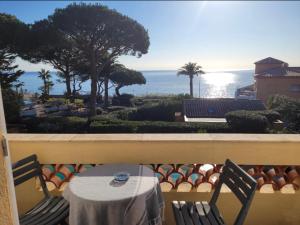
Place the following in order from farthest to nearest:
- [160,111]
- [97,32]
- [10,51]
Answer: [160,111] → [97,32] → [10,51]

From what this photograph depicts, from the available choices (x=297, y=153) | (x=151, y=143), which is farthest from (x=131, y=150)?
(x=297, y=153)

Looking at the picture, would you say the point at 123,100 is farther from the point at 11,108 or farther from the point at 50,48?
the point at 11,108

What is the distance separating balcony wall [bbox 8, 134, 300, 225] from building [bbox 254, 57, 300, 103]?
23321 mm

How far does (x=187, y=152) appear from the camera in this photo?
1.77 meters

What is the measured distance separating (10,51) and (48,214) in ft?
59.5

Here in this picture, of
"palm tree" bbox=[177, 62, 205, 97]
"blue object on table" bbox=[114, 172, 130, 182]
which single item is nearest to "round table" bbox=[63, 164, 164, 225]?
"blue object on table" bbox=[114, 172, 130, 182]

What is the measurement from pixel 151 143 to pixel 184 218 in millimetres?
502

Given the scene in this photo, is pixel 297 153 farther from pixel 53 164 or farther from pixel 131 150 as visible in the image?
pixel 53 164

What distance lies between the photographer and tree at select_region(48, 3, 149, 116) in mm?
16750

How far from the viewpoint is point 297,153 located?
175 centimetres

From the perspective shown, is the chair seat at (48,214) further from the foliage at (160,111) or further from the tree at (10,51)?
the foliage at (160,111)

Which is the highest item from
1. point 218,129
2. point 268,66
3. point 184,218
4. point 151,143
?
point 268,66

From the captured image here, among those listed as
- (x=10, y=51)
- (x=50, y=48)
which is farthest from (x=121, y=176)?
(x=10, y=51)

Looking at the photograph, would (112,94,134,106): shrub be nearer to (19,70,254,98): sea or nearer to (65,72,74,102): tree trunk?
(19,70,254,98): sea
